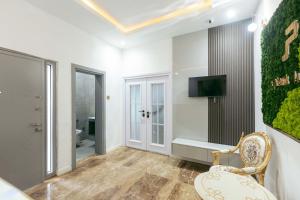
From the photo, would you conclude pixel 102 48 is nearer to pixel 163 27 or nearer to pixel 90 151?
pixel 163 27

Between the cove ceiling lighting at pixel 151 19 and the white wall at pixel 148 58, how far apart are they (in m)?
0.76

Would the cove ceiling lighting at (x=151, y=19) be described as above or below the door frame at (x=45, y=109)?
above

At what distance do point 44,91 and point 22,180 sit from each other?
142 cm

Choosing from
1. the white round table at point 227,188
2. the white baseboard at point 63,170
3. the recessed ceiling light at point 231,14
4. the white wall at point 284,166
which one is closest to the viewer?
the white round table at point 227,188

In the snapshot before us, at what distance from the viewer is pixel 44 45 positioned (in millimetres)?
2562

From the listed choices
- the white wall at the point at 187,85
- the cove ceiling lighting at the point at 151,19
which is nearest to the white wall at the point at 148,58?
the white wall at the point at 187,85

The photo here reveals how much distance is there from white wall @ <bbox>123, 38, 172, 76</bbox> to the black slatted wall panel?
1039mm

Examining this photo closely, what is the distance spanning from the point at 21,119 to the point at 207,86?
338 cm

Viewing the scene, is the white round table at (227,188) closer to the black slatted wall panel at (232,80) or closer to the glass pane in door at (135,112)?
the black slatted wall panel at (232,80)

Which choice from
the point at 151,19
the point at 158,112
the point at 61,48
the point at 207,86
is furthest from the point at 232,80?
the point at 61,48

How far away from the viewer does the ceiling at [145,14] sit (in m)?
2.46

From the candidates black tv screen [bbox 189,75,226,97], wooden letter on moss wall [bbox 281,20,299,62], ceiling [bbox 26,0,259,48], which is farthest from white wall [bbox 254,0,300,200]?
black tv screen [bbox 189,75,226,97]

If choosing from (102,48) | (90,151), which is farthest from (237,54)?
(90,151)

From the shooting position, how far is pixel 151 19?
3.07m
